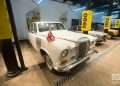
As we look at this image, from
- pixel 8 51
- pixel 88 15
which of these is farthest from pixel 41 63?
pixel 88 15

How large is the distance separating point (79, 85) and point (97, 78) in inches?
24.0

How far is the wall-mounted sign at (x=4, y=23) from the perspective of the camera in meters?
2.29

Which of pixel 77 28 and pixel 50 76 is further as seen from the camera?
pixel 77 28

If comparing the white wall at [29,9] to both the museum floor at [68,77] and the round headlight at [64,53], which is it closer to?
the museum floor at [68,77]

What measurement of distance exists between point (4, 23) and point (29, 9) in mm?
5508

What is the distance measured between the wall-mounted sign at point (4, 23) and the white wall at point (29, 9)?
495cm

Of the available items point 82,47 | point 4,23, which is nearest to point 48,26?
point 4,23

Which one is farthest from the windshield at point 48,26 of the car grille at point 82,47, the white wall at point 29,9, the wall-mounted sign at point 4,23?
the white wall at point 29,9

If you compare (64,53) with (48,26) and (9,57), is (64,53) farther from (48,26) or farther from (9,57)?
(48,26)

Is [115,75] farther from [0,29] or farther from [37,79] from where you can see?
[0,29]

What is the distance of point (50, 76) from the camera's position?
2615 mm

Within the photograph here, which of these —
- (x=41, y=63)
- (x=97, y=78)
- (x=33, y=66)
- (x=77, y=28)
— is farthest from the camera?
(x=77, y=28)

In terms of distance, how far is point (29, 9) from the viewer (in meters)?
7.35

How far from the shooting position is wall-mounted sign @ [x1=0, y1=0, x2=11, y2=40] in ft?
7.52
